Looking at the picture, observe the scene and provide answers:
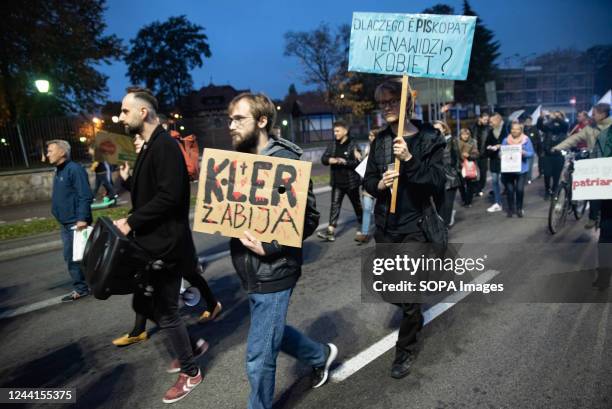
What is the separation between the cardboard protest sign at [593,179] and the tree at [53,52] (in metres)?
21.2

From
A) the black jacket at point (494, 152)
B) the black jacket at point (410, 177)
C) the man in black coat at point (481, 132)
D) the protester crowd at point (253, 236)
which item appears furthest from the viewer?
the man in black coat at point (481, 132)

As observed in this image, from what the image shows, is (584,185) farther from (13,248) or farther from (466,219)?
(13,248)

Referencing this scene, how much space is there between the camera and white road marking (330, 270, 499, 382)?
3.03 meters

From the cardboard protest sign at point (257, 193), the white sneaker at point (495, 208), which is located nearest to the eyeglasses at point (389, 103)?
the cardboard protest sign at point (257, 193)

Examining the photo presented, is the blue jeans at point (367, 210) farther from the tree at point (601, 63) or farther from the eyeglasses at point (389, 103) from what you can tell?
Result: the tree at point (601, 63)

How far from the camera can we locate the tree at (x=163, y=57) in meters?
53.6

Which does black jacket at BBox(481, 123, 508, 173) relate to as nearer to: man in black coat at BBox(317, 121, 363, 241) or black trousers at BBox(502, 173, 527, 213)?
black trousers at BBox(502, 173, 527, 213)

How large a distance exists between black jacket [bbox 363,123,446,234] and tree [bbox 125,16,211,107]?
54.8 m

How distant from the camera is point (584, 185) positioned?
434cm

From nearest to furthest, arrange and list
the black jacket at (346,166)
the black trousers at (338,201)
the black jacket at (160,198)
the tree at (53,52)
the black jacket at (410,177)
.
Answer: the black jacket at (160,198), the black jacket at (410,177), the black jacket at (346,166), the black trousers at (338,201), the tree at (53,52)

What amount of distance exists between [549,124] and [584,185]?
733cm

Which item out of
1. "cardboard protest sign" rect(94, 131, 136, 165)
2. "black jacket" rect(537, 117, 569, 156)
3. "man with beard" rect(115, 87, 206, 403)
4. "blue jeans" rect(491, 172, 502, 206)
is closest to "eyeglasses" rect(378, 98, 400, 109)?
"man with beard" rect(115, 87, 206, 403)

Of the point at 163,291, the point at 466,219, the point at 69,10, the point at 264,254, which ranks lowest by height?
the point at 466,219

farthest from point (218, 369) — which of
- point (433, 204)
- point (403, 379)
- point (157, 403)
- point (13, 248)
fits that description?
point (13, 248)
